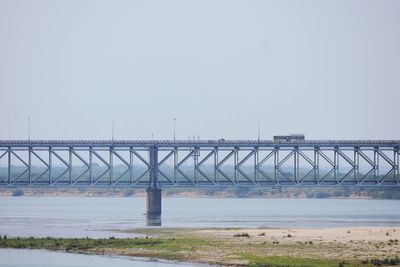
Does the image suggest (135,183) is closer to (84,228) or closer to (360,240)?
(84,228)

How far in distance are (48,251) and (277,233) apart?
25477mm

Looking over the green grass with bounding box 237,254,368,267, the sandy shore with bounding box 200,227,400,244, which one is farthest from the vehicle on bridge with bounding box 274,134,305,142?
the green grass with bounding box 237,254,368,267

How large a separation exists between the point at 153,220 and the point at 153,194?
15000 millimetres

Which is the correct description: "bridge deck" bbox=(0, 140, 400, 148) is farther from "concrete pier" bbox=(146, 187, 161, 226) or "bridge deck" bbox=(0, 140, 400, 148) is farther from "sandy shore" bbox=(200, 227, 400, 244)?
"sandy shore" bbox=(200, 227, 400, 244)

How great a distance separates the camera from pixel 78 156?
178125mm

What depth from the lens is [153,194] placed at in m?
174

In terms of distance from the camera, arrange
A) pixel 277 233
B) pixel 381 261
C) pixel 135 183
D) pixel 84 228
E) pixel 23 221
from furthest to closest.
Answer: pixel 135 183 < pixel 23 221 < pixel 84 228 < pixel 277 233 < pixel 381 261

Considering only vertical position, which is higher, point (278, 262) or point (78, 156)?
point (78, 156)

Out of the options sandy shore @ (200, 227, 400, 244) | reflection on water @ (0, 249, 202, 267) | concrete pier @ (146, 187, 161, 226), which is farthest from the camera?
concrete pier @ (146, 187, 161, 226)

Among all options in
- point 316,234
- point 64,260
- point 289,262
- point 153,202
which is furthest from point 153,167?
point 289,262

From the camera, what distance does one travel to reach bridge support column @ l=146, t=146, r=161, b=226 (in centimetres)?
17176

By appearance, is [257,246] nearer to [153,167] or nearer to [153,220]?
[153,220]

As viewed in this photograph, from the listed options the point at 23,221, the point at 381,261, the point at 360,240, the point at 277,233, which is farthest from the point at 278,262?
the point at 23,221

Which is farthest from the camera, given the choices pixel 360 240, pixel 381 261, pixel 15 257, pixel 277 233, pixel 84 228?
pixel 84 228
